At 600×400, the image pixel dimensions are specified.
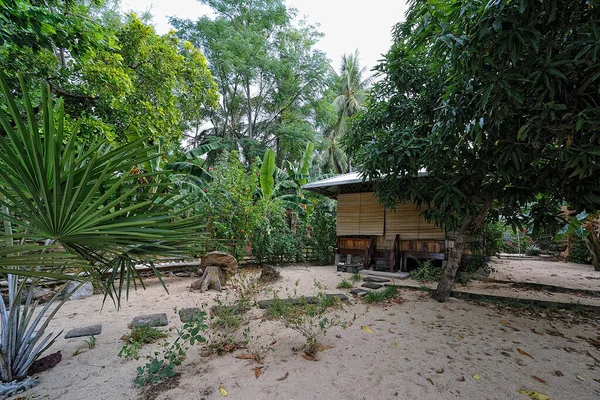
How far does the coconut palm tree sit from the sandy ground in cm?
1618

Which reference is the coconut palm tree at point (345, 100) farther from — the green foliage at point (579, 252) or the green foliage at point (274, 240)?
the green foliage at point (579, 252)

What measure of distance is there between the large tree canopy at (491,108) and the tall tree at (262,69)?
11.8m

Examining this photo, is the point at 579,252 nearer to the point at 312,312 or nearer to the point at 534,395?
the point at 534,395

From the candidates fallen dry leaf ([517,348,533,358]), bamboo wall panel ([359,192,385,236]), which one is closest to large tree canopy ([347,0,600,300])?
fallen dry leaf ([517,348,533,358])

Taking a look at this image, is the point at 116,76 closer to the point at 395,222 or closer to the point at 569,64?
the point at 569,64

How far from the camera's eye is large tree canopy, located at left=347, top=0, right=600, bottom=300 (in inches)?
79.9

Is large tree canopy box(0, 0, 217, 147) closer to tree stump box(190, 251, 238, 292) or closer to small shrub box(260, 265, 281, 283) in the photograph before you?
tree stump box(190, 251, 238, 292)

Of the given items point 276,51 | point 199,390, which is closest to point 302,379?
point 199,390

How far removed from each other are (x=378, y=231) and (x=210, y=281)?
488 cm

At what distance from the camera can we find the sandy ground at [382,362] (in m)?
1.99

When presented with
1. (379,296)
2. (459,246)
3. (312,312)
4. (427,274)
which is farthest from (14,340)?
(427,274)

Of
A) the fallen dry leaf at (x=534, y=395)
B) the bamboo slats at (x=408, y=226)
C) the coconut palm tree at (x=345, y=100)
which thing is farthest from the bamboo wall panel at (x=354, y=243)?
the coconut palm tree at (x=345, y=100)

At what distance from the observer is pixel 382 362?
2422 mm

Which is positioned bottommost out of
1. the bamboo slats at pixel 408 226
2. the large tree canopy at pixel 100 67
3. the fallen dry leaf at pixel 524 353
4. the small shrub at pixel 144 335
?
the small shrub at pixel 144 335
